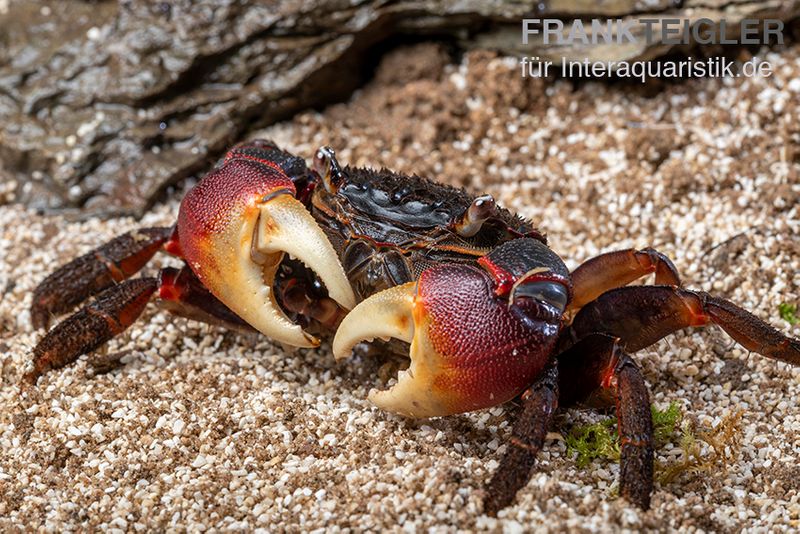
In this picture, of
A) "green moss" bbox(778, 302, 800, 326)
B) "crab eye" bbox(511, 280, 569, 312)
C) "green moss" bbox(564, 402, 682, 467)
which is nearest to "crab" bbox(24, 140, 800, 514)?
"crab eye" bbox(511, 280, 569, 312)

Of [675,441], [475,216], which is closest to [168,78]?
[475,216]

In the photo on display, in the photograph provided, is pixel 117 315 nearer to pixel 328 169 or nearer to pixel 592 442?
pixel 328 169

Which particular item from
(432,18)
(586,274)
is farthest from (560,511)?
(432,18)

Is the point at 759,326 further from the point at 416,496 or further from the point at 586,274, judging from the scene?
the point at 416,496

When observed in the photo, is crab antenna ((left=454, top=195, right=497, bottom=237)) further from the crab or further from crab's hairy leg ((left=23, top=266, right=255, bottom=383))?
crab's hairy leg ((left=23, top=266, right=255, bottom=383))

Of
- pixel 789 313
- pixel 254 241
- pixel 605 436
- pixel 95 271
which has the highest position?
pixel 254 241

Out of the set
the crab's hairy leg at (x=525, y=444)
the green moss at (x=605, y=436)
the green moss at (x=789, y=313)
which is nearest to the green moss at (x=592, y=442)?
the green moss at (x=605, y=436)
